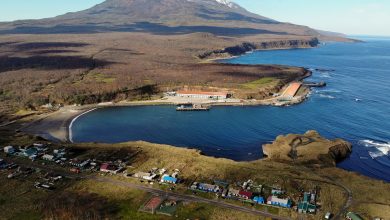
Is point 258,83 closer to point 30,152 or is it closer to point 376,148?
point 376,148

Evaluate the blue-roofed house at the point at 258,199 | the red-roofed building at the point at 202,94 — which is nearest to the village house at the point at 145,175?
the blue-roofed house at the point at 258,199

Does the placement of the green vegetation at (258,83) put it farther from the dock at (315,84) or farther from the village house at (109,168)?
the village house at (109,168)

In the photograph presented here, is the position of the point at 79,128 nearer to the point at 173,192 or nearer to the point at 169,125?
the point at 169,125

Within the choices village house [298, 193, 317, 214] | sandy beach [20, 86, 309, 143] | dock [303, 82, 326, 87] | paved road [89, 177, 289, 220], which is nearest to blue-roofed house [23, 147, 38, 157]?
sandy beach [20, 86, 309, 143]

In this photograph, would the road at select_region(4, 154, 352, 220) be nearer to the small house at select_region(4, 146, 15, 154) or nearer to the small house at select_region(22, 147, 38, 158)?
the small house at select_region(22, 147, 38, 158)

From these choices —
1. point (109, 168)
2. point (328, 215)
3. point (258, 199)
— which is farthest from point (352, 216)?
point (109, 168)

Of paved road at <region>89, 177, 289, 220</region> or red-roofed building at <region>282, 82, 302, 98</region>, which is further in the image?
red-roofed building at <region>282, 82, 302, 98</region>

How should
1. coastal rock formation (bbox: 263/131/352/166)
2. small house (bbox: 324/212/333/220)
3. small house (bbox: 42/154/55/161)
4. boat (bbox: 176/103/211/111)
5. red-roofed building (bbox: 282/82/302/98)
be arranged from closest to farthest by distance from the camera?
small house (bbox: 324/212/333/220)
small house (bbox: 42/154/55/161)
coastal rock formation (bbox: 263/131/352/166)
boat (bbox: 176/103/211/111)
red-roofed building (bbox: 282/82/302/98)
